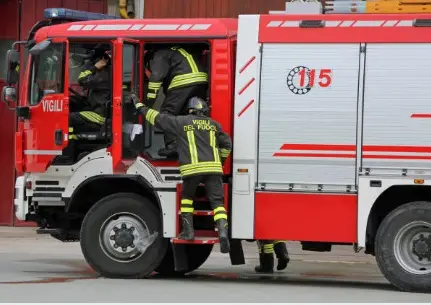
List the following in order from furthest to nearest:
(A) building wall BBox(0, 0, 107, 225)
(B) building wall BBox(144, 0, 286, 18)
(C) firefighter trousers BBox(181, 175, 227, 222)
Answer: (A) building wall BBox(0, 0, 107, 225) → (B) building wall BBox(144, 0, 286, 18) → (C) firefighter trousers BBox(181, 175, 227, 222)

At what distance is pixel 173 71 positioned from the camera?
11906mm

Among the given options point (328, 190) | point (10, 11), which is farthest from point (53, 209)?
point (10, 11)

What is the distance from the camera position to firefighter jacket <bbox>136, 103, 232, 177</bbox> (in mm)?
11445

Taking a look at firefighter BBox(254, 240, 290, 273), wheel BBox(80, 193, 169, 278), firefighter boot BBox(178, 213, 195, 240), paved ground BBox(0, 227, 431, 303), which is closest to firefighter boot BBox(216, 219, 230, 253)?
firefighter boot BBox(178, 213, 195, 240)

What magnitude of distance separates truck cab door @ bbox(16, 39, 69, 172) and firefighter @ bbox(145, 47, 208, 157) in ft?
3.34

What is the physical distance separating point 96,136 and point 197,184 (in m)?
1.42

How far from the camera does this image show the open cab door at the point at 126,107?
11844 mm

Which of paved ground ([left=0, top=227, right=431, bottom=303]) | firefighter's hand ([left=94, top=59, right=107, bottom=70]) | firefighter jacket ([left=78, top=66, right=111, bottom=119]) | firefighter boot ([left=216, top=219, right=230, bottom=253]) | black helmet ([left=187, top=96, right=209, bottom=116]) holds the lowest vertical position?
paved ground ([left=0, top=227, right=431, bottom=303])

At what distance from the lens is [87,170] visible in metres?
12.1

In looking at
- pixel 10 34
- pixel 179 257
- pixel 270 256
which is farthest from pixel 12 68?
pixel 10 34

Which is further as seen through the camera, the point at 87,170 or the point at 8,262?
the point at 8,262

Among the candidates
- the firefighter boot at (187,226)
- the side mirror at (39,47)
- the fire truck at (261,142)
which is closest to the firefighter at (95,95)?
the fire truck at (261,142)

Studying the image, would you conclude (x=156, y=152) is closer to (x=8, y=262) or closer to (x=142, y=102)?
(x=142, y=102)

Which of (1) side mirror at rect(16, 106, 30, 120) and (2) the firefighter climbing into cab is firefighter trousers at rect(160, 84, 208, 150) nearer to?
(2) the firefighter climbing into cab
